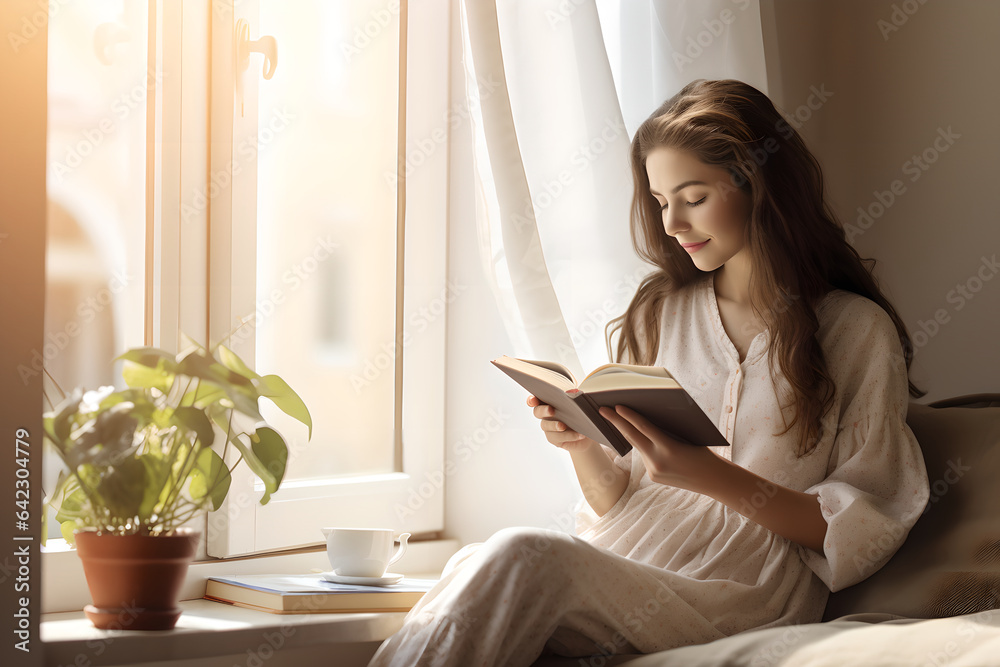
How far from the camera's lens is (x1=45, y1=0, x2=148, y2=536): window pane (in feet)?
4.39

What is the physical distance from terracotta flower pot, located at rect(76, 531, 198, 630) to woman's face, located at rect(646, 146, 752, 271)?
88 cm

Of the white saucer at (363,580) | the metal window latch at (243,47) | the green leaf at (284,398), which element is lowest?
the white saucer at (363,580)

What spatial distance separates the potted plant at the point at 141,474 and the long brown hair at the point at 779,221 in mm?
788

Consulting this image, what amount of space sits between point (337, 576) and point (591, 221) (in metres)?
0.76

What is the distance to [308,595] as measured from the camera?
130 centimetres

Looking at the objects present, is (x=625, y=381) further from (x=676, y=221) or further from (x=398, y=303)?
(x=398, y=303)

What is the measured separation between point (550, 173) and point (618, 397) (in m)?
0.56

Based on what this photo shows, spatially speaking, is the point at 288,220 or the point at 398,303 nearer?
the point at 288,220

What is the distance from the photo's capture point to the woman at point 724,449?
116 cm

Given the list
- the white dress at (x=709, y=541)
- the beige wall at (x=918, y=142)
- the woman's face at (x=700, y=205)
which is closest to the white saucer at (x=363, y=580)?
the white dress at (x=709, y=541)

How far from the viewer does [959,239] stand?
2.00 meters

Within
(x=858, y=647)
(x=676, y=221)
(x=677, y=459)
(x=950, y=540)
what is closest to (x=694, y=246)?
(x=676, y=221)

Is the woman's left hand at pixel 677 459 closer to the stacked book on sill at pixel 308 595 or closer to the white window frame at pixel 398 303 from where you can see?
the stacked book on sill at pixel 308 595

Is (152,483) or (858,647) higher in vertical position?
(152,483)
